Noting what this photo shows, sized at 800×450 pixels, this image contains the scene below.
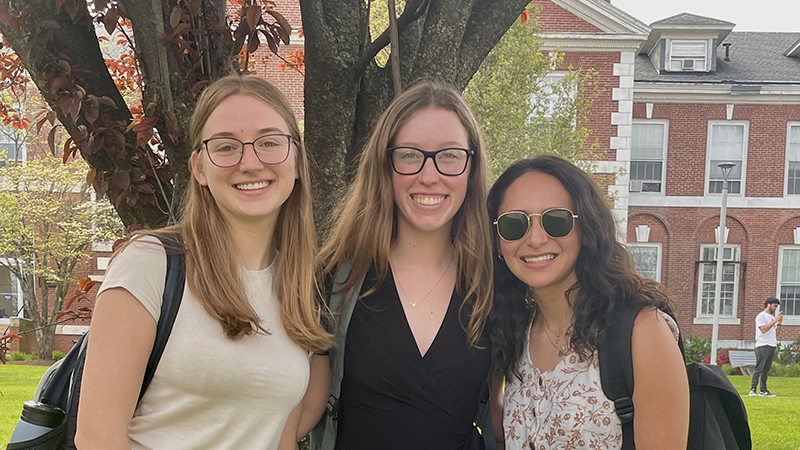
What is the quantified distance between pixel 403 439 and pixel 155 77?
181 cm

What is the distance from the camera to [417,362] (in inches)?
93.4

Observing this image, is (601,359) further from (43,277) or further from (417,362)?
(43,277)

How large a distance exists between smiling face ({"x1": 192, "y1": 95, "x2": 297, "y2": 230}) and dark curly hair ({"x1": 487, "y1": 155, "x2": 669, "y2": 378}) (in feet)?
3.25

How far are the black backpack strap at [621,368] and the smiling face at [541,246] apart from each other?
0.97 feet

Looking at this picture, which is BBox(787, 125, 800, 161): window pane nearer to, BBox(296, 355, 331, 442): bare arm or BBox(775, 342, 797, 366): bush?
BBox(775, 342, 797, 366): bush

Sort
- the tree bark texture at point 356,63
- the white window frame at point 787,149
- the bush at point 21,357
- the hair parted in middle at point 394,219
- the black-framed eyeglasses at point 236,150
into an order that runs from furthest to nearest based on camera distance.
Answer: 1. the white window frame at point 787,149
2. the bush at point 21,357
3. the tree bark texture at point 356,63
4. the hair parted in middle at point 394,219
5. the black-framed eyeglasses at point 236,150

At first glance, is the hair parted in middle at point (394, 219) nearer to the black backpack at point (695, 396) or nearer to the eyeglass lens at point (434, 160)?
the eyeglass lens at point (434, 160)

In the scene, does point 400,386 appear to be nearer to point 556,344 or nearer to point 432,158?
point 556,344

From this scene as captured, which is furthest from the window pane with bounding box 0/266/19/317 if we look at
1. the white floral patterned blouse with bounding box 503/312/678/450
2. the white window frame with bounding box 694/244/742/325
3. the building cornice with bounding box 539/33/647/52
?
the white floral patterned blouse with bounding box 503/312/678/450

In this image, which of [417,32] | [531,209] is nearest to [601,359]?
[531,209]

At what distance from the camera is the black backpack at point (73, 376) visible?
178cm

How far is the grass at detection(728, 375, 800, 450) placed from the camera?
8.13 meters

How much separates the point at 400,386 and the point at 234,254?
81 centimetres

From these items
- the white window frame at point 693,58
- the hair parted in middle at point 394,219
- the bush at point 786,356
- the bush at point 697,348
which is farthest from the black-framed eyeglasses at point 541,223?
the white window frame at point 693,58
